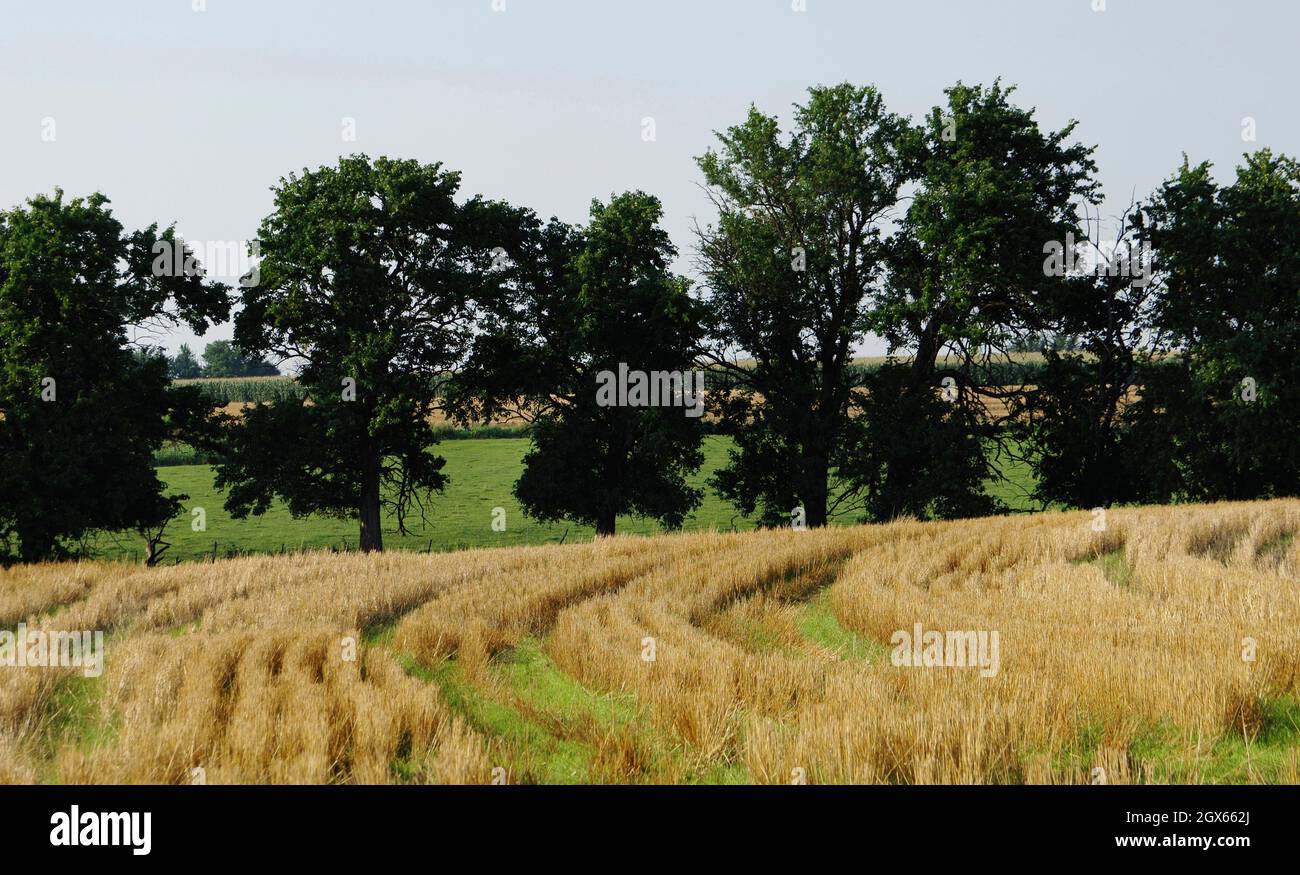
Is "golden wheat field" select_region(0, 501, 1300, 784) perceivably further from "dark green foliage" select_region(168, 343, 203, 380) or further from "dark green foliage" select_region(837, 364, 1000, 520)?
"dark green foliage" select_region(168, 343, 203, 380)

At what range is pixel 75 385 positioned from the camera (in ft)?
92.4

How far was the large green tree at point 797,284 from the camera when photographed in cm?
3409

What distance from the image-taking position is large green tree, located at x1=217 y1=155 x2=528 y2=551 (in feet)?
101

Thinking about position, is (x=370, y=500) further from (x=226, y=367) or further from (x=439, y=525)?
(x=226, y=367)

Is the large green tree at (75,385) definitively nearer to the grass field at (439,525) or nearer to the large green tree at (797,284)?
the grass field at (439,525)

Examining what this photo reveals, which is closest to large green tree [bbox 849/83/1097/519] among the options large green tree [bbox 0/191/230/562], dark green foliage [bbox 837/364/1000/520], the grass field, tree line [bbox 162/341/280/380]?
dark green foliage [bbox 837/364/1000/520]

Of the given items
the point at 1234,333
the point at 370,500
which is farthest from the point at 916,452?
the point at 370,500

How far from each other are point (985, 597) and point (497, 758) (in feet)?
27.7

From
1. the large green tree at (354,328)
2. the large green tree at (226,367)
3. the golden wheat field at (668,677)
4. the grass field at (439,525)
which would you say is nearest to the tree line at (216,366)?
the large green tree at (226,367)

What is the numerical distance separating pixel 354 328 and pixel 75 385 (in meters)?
8.31

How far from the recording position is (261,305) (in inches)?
1276

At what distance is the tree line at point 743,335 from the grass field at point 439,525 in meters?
3.96

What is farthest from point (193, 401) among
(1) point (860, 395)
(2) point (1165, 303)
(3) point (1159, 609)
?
(2) point (1165, 303)
